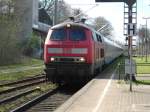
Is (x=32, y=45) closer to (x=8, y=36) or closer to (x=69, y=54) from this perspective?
(x=8, y=36)

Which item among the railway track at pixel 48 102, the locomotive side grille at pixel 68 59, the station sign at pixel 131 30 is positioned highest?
the station sign at pixel 131 30

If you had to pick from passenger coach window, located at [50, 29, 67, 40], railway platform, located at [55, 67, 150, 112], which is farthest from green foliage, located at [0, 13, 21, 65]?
railway platform, located at [55, 67, 150, 112]

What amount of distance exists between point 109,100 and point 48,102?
304 cm

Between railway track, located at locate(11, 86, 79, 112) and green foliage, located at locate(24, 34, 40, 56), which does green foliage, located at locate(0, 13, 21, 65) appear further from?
railway track, located at locate(11, 86, 79, 112)

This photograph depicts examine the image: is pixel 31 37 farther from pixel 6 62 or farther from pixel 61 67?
pixel 61 67

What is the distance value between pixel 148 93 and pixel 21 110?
5.22 metres

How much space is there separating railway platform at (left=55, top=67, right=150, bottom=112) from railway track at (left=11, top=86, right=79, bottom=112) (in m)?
0.87

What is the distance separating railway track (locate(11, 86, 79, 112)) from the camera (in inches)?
632

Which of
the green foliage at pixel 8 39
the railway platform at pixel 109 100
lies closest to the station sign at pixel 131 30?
the railway platform at pixel 109 100

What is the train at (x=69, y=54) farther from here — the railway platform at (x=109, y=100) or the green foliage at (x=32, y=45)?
the green foliage at (x=32, y=45)

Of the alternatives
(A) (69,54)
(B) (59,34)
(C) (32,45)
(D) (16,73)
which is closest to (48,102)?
(A) (69,54)

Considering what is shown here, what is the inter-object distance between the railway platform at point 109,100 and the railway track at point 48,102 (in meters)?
0.87

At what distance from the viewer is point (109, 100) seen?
52.6ft

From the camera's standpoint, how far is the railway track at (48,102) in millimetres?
16064
